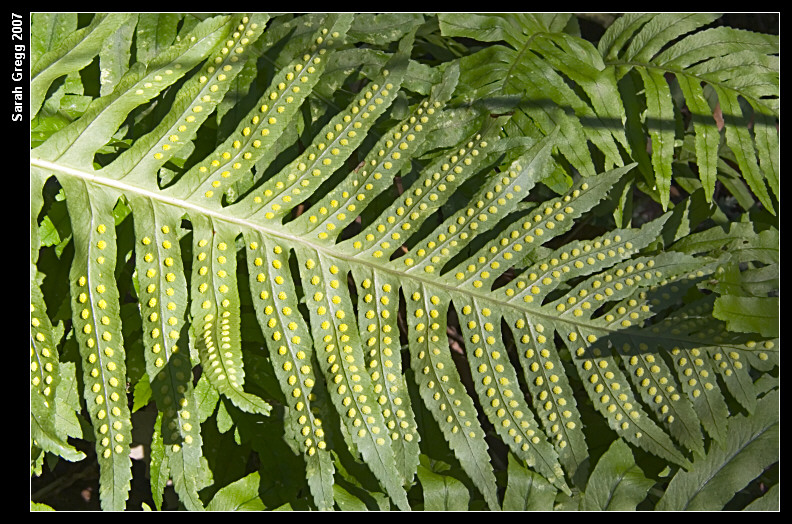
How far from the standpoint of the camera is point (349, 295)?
1906mm

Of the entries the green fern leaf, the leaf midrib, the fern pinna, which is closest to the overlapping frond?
the fern pinna

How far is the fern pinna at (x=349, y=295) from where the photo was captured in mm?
1798

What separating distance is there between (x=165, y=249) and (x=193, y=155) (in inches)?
17.2

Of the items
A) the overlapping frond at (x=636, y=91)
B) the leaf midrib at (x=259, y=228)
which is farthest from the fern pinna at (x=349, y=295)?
the overlapping frond at (x=636, y=91)

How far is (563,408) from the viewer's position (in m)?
1.90

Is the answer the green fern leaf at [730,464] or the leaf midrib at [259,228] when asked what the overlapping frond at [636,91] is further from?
the green fern leaf at [730,464]

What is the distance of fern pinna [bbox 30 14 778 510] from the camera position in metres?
1.80

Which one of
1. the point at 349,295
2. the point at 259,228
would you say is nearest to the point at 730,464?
the point at 349,295

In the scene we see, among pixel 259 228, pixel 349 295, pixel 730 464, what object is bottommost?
pixel 730 464

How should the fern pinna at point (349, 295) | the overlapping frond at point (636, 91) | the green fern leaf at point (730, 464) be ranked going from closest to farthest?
the fern pinna at point (349, 295) → the green fern leaf at point (730, 464) → the overlapping frond at point (636, 91)

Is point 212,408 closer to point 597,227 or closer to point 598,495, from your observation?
point 598,495

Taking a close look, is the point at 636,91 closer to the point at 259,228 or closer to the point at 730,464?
the point at 730,464
